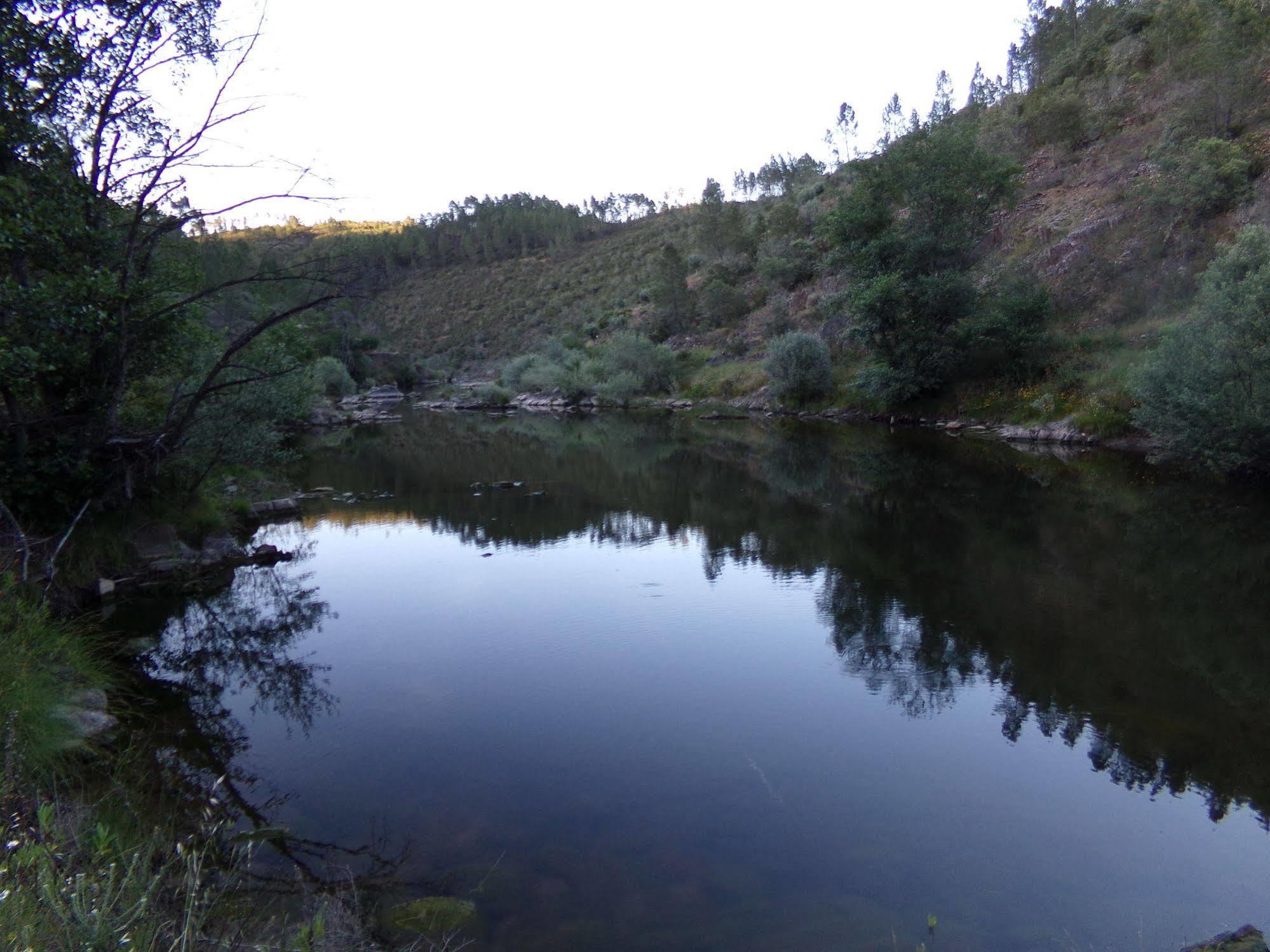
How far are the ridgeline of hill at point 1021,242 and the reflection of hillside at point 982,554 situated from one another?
5676 millimetres

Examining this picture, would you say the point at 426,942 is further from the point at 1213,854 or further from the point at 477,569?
the point at 477,569

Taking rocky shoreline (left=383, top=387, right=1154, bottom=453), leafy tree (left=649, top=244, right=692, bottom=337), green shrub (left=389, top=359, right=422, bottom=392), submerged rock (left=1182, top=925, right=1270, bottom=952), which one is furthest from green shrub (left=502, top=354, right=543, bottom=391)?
submerged rock (left=1182, top=925, right=1270, bottom=952)

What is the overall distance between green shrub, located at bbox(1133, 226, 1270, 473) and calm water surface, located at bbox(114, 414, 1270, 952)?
1.79m

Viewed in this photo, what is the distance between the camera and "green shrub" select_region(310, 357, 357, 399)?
57.2 metres

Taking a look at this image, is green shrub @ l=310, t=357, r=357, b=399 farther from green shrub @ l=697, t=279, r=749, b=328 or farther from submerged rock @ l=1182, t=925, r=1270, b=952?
submerged rock @ l=1182, t=925, r=1270, b=952

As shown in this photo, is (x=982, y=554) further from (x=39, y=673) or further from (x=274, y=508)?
(x=274, y=508)

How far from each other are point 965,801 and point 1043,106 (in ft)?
164

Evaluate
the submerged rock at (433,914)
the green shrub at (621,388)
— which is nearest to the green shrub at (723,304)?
the green shrub at (621,388)

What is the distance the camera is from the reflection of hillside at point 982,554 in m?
8.30

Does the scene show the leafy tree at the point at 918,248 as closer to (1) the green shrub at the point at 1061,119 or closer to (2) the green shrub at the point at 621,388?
(1) the green shrub at the point at 1061,119

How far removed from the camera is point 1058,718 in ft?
26.9

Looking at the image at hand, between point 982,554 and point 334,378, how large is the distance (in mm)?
54361

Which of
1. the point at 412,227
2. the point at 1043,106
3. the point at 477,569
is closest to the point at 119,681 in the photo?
the point at 477,569

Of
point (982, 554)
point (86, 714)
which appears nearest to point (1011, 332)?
point (982, 554)
